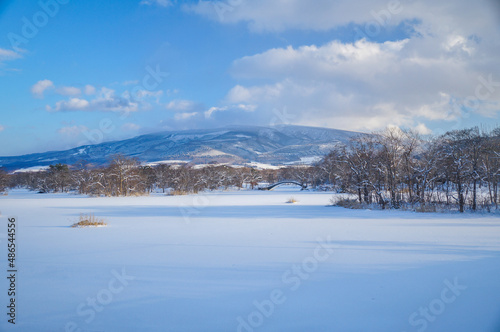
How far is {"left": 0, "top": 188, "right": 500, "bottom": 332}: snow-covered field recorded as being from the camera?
293 cm

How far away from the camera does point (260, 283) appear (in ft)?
12.7

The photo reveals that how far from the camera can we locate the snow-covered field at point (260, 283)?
293 cm

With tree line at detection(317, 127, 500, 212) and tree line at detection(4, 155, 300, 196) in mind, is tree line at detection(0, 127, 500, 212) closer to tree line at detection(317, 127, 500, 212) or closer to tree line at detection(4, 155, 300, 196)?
tree line at detection(317, 127, 500, 212)

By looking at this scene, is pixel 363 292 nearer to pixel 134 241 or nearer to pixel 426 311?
pixel 426 311

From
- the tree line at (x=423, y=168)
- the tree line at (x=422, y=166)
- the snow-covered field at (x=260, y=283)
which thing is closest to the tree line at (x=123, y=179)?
the tree line at (x=423, y=168)

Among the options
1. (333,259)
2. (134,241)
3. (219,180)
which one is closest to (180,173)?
(219,180)

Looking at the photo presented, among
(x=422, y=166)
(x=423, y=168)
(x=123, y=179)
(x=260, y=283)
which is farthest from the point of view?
(x=123, y=179)

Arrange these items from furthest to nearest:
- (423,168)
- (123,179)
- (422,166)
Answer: (123,179) → (422,166) → (423,168)

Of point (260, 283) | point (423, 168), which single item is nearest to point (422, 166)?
point (423, 168)

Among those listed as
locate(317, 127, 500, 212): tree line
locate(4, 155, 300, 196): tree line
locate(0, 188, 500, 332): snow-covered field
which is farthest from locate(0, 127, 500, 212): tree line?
locate(4, 155, 300, 196): tree line

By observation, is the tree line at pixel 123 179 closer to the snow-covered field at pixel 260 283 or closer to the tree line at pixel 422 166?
the tree line at pixel 422 166

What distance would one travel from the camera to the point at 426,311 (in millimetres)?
3119

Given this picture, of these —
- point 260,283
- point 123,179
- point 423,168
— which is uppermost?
point 423,168

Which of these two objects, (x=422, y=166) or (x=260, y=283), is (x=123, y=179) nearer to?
(x=422, y=166)
